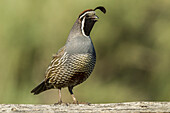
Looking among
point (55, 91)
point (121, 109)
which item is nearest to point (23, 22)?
point (55, 91)

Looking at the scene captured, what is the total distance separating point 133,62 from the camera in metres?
8.10

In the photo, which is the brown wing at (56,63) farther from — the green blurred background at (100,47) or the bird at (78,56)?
the green blurred background at (100,47)

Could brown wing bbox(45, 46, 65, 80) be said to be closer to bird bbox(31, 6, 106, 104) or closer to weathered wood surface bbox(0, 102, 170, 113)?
bird bbox(31, 6, 106, 104)

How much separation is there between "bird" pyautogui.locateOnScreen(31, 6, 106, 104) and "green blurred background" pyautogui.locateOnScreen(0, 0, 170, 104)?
9.40ft

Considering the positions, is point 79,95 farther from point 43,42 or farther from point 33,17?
point 33,17

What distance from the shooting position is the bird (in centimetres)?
372

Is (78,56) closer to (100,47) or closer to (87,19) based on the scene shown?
(87,19)

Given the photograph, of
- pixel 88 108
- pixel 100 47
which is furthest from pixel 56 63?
pixel 100 47

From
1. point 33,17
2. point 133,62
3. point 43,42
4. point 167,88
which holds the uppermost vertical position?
point 33,17

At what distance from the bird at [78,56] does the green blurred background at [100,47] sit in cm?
286

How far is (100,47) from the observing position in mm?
7816

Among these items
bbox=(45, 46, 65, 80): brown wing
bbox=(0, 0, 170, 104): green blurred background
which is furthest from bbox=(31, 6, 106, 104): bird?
bbox=(0, 0, 170, 104): green blurred background

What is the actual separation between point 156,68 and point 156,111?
4946 mm

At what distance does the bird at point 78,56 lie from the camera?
3725 mm
